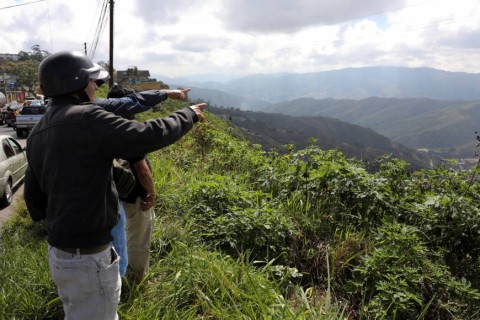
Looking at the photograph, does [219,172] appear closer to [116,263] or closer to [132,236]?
[132,236]

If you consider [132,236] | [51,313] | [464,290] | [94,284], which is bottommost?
[51,313]

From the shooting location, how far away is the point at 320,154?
5121 mm

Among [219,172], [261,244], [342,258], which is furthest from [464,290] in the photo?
[219,172]

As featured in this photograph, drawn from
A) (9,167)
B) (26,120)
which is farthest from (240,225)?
(26,120)

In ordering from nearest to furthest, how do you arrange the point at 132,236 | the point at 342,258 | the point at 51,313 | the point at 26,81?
the point at 51,313 → the point at 132,236 → the point at 342,258 → the point at 26,81

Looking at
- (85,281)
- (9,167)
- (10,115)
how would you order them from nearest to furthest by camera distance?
1. (85,281)
2. (9,167)
3. (10,115)

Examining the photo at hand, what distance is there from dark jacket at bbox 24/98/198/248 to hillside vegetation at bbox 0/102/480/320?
1193 mm

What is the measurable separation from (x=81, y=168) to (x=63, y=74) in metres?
0.54

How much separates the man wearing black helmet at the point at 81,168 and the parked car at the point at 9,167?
6618 millimetres

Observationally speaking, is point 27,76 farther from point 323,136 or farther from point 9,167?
point 323,136

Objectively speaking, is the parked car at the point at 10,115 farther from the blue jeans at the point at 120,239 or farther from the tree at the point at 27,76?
the tree at the point at 27,76

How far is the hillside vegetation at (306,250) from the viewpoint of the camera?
2.85 metres

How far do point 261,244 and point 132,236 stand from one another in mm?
1349

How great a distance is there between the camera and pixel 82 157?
1665 mm
